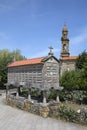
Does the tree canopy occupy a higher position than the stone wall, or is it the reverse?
the stone wall

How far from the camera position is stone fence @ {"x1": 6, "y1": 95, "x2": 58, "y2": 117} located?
17.8 metres

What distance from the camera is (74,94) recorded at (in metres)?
25.5

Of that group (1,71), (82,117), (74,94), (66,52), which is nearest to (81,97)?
(74,94)

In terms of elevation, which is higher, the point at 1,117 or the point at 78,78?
the point at 78,78

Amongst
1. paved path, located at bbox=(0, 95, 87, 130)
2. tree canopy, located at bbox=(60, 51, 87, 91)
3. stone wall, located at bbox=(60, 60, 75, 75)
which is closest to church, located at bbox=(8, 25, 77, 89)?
paved path, located at bbox=(0, 95, 87, 130)

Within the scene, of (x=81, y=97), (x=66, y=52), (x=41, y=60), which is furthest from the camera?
(x=66, y=52)

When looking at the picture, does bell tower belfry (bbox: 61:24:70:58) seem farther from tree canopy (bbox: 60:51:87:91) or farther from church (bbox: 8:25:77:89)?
church (bbox: 8:25:77:89)

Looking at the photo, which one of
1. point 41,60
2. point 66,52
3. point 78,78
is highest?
point 66,52

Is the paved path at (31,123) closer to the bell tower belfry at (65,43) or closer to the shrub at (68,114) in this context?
the shrub at (68,114)

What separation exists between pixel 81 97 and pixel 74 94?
3.03 feet

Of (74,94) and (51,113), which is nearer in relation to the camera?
(51,113)

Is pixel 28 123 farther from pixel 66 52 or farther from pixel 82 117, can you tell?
pixel 66 52

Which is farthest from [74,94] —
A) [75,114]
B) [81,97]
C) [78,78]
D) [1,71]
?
[1,71]

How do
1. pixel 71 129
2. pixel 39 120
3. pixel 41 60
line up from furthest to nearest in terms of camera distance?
pixel 41 60 → pixel 39 120 → pixel 71 129
